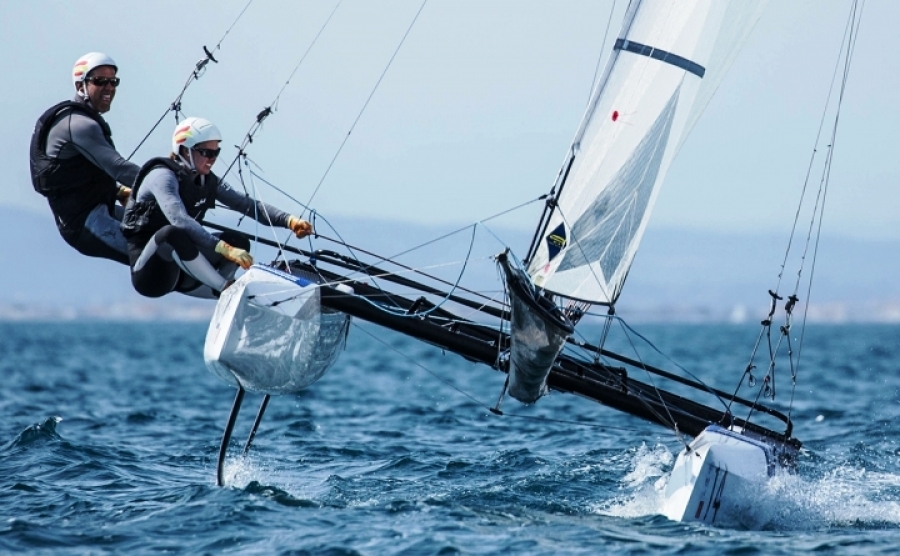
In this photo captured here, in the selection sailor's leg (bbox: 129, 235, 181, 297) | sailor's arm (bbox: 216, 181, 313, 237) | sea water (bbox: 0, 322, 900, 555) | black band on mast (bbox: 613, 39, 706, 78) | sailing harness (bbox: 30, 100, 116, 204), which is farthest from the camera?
sailor's arm (bbox: 216, 181, 313, 237)

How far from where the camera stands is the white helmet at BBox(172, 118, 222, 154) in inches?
266

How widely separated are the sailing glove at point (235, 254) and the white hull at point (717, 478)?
2.55 metres

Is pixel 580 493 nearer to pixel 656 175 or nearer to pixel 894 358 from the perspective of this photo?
pixel 656 175

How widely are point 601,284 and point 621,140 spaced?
786mm

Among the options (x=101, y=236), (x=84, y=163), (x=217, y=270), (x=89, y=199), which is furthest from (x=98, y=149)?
(x=217, y=270)

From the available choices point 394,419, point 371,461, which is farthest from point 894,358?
point 371,461

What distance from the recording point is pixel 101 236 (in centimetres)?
709

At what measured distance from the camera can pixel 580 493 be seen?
7449mm

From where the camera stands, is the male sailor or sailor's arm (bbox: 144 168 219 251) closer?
sailor's arm (bbox: 144 168 219 251)

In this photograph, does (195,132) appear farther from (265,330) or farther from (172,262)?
(265,330)

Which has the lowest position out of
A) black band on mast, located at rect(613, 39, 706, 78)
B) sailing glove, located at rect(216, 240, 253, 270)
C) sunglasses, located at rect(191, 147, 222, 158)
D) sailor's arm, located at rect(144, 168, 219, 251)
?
sailing glove, located at rect(216, 240, 253, 270)

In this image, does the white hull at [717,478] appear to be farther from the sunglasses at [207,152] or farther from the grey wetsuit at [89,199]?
the grey wetsuit at [89,199]

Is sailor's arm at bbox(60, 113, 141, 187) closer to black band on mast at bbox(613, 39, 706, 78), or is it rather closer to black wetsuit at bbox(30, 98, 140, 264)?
black wetsuit at bbox(30, 98, 140, 264)

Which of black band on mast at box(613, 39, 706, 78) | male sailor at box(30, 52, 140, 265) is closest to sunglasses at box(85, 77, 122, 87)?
male sailor at box(30, 52, 140, 265)
